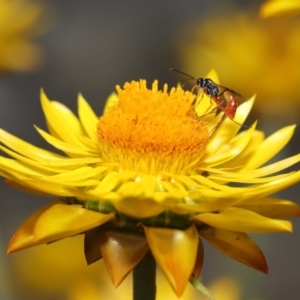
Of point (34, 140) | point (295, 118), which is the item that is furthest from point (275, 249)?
point (34, 140)

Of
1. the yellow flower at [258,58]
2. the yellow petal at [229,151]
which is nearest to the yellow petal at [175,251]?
the yellow petal at [229,151]

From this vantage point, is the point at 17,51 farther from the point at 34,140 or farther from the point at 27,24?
the point at 34,140

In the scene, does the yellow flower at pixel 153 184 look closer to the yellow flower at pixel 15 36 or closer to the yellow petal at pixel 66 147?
the yellow petal at pixel 66 147

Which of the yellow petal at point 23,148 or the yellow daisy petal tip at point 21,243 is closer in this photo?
the yellow daisy petal tip at point 21,243

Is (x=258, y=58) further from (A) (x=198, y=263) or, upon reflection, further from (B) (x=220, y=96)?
(A) (x=198, y=263)

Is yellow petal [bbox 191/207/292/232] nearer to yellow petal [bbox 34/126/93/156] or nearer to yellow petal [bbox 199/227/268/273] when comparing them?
yellow petal [bbox 199/227/268/273]

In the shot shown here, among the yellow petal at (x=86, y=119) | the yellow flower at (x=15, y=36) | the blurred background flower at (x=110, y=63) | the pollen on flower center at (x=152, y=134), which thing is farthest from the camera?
the blurred background flower at (x=110, y=63)

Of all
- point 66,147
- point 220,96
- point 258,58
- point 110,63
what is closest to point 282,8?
point 220,96

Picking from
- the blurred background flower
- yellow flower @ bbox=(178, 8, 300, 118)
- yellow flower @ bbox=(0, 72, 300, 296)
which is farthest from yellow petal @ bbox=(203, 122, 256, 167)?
the blurred background flower
